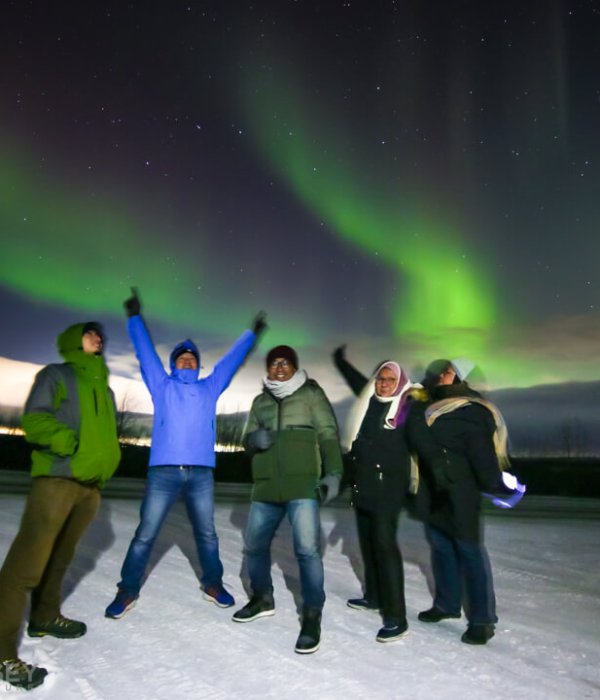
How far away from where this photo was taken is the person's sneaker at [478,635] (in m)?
4.11

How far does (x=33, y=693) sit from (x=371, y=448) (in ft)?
8.03

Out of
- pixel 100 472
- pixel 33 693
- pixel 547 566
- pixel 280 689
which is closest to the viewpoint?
pixel 33 693

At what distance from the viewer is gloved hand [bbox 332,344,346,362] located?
5793 millimetres

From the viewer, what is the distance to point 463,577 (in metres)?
4.58

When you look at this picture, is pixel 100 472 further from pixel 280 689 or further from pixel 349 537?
pixel 349 537

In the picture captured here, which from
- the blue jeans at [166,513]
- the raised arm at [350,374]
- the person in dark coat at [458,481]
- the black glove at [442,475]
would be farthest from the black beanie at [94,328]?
the black glove at [442,475]

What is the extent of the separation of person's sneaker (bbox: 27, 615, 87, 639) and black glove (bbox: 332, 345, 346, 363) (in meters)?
2.99

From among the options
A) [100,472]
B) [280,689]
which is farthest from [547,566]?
[100,472]

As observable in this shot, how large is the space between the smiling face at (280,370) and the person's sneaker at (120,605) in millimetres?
1761

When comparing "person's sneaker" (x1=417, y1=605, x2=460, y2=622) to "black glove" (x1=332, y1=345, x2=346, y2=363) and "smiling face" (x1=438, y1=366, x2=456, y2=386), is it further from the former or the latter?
"black glove" (x1=332, y1=345, x2=346, y2=363)

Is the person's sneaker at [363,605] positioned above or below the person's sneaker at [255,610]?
below

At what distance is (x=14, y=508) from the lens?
8.38 meters

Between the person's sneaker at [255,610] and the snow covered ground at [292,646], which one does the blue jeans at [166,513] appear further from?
the person's sneaker at [255,610]

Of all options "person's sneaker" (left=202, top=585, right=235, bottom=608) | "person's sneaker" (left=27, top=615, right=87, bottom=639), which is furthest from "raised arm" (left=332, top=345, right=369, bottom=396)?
"person's sneaker" (left=27, top=615, right=87, bottom=639)
